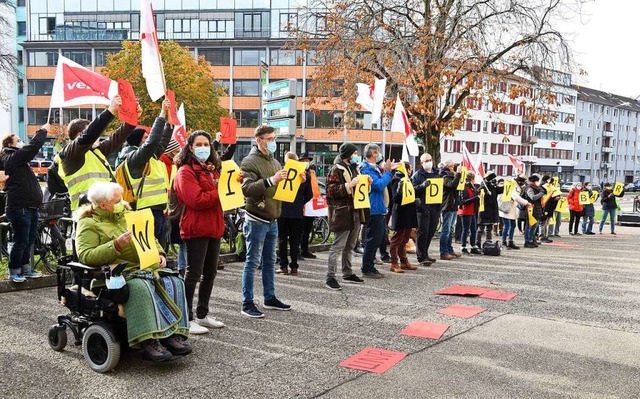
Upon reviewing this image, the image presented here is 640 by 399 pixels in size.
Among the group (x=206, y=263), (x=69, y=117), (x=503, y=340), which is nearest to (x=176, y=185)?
(x=206, y=263)

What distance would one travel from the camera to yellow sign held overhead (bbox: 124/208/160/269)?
4895mm

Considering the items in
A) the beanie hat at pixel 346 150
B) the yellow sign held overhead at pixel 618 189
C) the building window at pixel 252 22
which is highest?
the building window at pixel 252 22

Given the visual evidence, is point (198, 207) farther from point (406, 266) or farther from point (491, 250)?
point (491, 250)

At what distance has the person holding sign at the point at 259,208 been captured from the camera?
21.5ft

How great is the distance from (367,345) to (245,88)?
5566 cm

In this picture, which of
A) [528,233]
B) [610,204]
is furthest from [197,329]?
[610,204]

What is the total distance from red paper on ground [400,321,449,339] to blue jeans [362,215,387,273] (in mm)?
2896

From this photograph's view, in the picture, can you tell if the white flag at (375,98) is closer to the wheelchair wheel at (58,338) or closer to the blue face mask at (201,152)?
the blue face mask at (201,152)

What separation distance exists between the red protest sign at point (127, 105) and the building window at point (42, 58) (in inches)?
2395

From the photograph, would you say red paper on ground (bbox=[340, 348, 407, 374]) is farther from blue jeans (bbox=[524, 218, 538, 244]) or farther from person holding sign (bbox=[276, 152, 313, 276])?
blue jeans (bbox=[524, 218, 538, 244])

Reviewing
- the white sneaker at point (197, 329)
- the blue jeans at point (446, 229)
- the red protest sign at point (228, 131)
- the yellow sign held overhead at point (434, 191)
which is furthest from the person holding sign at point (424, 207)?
the white sneaker at point (197, 329)

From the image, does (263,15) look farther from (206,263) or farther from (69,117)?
(206,263)

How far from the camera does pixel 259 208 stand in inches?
260

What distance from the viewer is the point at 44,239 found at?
8.46 meters
